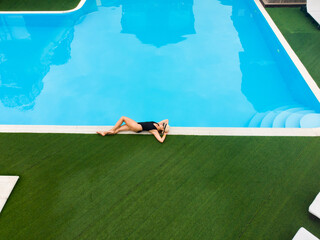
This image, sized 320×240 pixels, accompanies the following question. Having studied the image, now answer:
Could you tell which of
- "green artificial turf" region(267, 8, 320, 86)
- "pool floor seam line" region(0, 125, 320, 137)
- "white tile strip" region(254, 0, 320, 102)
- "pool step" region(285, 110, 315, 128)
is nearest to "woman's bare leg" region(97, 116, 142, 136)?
"pool floor seam line" region(0, 125, 320, 137)

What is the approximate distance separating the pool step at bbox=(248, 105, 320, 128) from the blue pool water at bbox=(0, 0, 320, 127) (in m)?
0.03

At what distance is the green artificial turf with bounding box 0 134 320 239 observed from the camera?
484cm

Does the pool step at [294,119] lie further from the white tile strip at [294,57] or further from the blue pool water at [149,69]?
the white tile strip at [294,57]

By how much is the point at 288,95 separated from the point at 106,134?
695cm

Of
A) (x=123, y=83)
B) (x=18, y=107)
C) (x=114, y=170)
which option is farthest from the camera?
(x=123, y=83)

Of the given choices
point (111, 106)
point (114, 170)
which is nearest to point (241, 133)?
point (114, 170)

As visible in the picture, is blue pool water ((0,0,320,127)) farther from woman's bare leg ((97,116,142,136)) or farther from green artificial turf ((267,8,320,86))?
woman's bare leg ((97,116,142,136))

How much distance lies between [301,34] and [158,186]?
9.76m

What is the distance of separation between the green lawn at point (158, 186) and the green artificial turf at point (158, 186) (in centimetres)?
2

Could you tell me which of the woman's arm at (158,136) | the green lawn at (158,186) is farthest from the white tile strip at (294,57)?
the woman's arm at (158,136)

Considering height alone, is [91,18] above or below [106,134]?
above

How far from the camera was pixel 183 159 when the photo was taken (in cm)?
601

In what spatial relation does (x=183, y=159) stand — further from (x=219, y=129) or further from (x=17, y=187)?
(x=17, y=187)

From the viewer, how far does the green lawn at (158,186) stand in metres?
4.84
